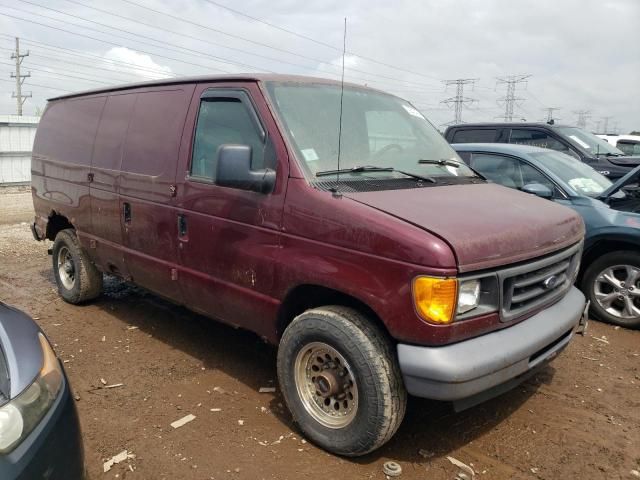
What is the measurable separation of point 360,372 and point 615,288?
354 cm

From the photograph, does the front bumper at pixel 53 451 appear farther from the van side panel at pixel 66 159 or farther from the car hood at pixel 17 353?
the van side panel at pixel 66 159

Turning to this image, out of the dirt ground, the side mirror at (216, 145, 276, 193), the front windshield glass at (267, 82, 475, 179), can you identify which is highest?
the front windshield glass at (267, 82, 475, 179)

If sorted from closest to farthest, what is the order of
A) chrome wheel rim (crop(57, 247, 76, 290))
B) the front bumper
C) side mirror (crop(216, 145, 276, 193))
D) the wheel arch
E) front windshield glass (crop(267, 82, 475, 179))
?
the front bumper → the wheel arch → side mirror (crop(216, 145, 276, 193)) → front windshield glass (crop(267, 82, 475, 179)) → chrome wheel rim (crop(57, 247, 76, 290))

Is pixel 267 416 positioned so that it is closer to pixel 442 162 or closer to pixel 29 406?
pixel 29 406

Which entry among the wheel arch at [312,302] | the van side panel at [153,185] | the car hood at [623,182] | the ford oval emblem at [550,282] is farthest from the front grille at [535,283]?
the car hood at [623,182]

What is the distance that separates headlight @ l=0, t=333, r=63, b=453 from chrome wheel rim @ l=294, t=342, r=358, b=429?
1345 mm

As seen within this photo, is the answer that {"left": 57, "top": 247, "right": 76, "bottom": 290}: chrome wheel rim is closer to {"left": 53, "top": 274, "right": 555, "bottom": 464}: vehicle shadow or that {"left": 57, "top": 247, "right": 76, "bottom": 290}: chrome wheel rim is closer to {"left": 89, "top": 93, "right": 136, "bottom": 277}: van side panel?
{"left": 53, "top": 274, "right": 555, "bottom": 464}: vehicle shadow

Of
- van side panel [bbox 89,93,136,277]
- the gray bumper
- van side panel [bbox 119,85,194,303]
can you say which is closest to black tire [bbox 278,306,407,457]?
the gray bumper

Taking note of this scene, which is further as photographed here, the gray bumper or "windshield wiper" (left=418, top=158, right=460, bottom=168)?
"windshield wiper" (left=418, top=158, right=460, bottom=168)

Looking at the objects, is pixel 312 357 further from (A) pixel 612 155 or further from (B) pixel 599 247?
(A) pixel 612 155

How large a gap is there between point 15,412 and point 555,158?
618 centimetres

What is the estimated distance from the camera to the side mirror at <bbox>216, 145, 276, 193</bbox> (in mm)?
3098

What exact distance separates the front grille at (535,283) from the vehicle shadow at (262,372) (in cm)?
88

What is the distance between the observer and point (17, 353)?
2.23 m
